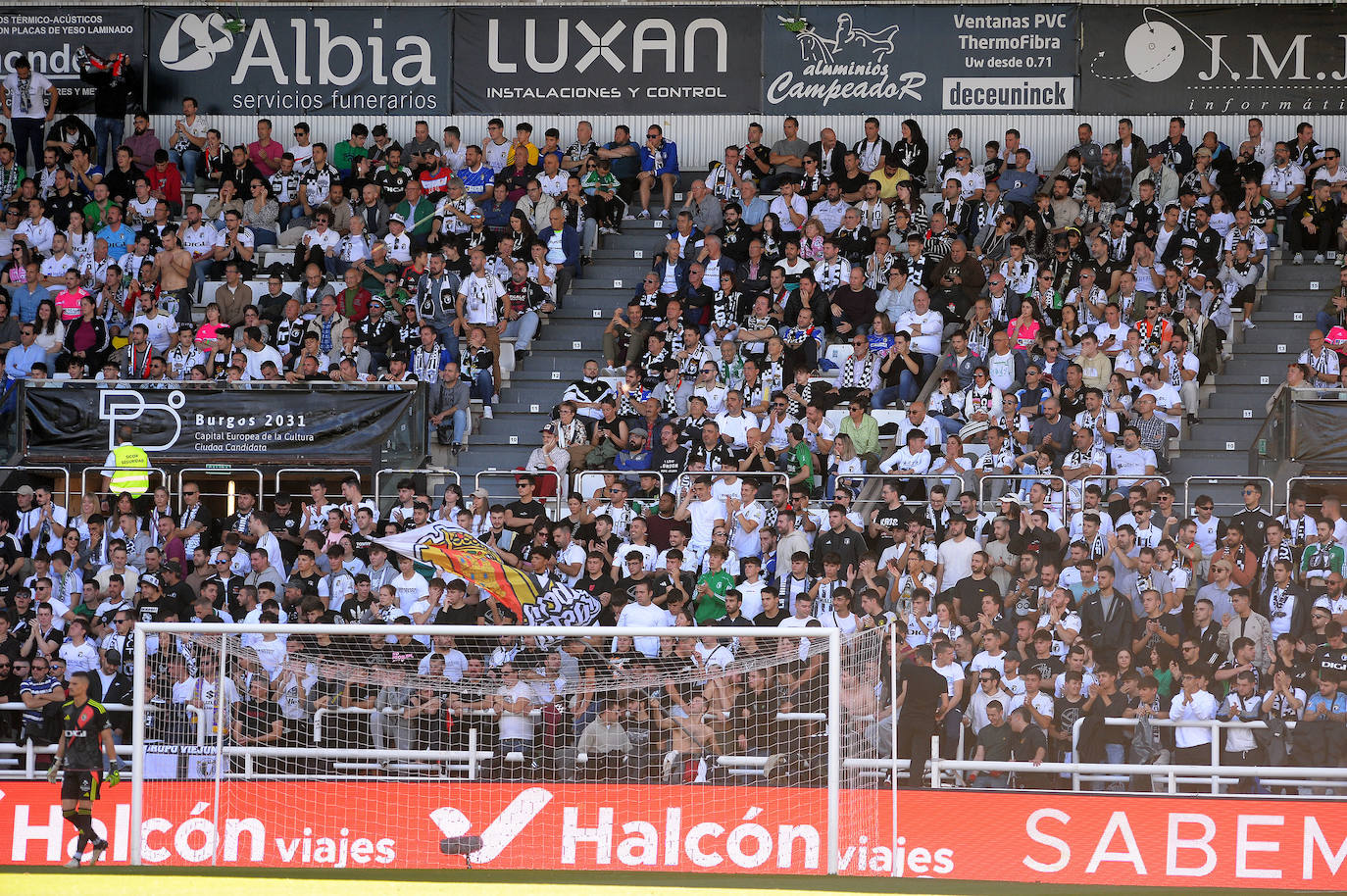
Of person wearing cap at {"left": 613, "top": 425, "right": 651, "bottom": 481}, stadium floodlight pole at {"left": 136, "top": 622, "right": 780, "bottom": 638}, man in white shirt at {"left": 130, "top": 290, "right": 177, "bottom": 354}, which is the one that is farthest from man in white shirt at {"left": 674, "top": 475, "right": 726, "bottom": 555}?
man in white shirt at {"left": 130, "top": 290, "right": 177, "bottom": 354}

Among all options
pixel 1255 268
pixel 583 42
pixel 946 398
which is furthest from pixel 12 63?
pixel 1255 268

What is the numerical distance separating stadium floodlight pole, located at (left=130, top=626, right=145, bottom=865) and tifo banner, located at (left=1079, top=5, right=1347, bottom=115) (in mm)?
16632

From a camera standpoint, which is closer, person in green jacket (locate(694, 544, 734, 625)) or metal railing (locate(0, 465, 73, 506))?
person in green jacket (locate(694, 544, 734, 625))

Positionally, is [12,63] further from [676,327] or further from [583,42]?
[676,327]

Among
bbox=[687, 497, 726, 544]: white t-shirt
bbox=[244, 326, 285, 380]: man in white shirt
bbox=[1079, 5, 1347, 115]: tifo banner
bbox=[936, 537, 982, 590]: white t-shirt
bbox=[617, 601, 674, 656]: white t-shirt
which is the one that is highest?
bbox=[1079, 5, 1347, 115]: tifo banner

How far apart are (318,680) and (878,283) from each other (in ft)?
30.6

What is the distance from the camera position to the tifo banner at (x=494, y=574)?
16.6 meters

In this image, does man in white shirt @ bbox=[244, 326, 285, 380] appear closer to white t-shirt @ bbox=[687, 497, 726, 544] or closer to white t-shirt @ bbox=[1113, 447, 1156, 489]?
white t-shirt @ bbox=[687, 497, 726, 544]

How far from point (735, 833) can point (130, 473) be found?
8.95 metres

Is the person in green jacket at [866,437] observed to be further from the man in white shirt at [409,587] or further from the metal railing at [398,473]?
the man in white shirt at [409,587]

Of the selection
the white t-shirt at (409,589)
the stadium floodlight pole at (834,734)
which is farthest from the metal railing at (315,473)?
the stadium floodlight pole at (834,734)

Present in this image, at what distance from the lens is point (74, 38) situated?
26.4 m

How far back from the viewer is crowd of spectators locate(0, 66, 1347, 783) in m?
15.4

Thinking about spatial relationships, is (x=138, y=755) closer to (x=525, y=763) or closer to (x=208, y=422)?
(x=525, y=763)
